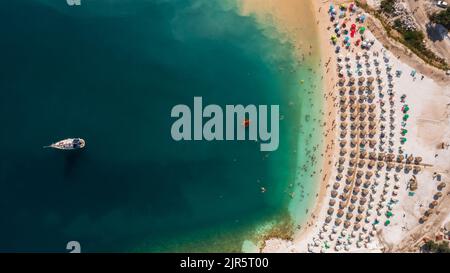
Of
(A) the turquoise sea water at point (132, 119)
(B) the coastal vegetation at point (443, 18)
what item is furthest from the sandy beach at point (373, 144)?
(B) the coastal vegetation at point (443, 18)

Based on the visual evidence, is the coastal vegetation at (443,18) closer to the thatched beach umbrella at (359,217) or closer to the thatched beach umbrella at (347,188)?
the thatched beach umbrella at (347,188)

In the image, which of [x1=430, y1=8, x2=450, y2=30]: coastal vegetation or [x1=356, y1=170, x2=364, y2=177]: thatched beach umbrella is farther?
[x1=356, y1=170, x2=364, y2=177]: thatched beach umbrella

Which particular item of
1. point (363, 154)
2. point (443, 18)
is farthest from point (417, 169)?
point (443, 18)

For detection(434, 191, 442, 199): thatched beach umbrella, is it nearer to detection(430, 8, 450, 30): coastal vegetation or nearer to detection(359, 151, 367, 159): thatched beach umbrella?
detection(359, 151, 367, 159): thatched beach umbrella

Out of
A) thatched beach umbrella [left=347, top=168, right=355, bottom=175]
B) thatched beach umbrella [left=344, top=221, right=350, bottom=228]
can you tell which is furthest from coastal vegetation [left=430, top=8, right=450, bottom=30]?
thatched beach umbrella [left=344, top=221, right=350, bottom=228]

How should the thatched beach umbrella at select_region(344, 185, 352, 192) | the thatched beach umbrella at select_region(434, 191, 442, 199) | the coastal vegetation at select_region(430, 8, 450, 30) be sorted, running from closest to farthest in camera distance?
the coastal vegetation at select_region(430, 8, 450, 30), the thatched beach umbrella at select_region(434, 191, 442, 199), the thatched beach umbrella at select_region(344, 185, 352, 192)

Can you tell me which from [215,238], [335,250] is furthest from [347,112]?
[215,238]

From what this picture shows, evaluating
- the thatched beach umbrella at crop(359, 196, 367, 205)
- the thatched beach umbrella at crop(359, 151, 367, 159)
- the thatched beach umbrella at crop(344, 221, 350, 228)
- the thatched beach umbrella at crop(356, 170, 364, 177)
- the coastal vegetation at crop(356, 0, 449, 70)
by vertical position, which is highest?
the coastal vegetation at crop(356, 0, 449, 70)
